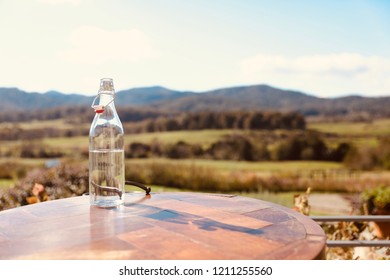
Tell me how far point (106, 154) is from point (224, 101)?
645 centimetres

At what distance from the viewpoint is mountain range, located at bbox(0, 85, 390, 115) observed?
6121mm

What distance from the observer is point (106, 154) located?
1306 millimetres

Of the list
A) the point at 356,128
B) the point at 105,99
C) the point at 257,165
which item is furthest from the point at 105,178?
the point at 356,128

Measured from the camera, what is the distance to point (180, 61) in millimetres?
5453

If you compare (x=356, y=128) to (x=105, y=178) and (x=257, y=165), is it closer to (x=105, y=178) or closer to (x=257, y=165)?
(x=257, y=165)

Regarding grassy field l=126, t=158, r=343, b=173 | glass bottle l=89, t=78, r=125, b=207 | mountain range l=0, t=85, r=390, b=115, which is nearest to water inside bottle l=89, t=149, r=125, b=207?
glass bottle l=89, t=78, r=125, b=207

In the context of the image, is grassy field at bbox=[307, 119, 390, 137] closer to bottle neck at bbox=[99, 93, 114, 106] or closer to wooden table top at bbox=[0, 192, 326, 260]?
wooden table top at bbox=[0, 192, 326, 260]

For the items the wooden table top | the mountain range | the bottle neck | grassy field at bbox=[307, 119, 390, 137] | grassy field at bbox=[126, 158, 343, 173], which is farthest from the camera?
grassy field at bbox=[126, 158, 343, 173]

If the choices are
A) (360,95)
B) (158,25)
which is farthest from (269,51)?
(360,95)

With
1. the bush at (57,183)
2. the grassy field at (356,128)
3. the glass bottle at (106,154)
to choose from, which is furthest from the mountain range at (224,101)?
the glass bottle at (106,154)

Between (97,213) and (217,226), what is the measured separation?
0.40 meters

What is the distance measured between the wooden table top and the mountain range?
514 cm

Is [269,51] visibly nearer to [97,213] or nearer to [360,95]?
[360,95]

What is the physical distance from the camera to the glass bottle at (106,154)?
1.27 metres
